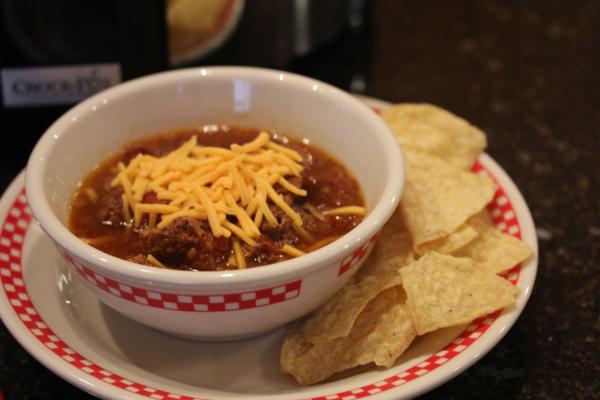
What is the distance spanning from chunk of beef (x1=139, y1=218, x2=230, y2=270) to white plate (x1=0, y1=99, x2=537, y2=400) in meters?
0.17

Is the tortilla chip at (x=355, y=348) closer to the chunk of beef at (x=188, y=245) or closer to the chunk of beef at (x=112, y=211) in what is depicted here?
the chunk of beef at (x=188, y=245)

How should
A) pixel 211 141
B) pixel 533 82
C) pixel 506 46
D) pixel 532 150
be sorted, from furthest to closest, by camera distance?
pixel 506 46 → pixel 533 82 → pixel 532 150 → pixel 211 141

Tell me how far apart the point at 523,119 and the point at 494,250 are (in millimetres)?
891

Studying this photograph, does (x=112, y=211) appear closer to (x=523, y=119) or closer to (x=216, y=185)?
(x=216, y=185)

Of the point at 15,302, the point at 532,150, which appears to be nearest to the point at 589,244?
the point at 532,150

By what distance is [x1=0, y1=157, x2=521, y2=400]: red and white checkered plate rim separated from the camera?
1180 mm

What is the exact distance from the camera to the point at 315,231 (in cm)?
141

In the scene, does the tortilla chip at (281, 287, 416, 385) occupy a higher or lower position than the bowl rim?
lower

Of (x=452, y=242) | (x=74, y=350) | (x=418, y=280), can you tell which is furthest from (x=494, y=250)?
(x=74, y=350)

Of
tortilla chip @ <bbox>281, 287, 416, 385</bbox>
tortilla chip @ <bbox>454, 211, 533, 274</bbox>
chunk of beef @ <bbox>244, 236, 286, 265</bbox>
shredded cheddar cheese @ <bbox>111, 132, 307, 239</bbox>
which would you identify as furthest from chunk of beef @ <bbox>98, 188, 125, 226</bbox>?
tortilla chip @ <bbox>454, 211, 533, 274</bbox>

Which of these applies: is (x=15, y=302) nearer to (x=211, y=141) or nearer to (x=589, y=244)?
(x=211, y=141)

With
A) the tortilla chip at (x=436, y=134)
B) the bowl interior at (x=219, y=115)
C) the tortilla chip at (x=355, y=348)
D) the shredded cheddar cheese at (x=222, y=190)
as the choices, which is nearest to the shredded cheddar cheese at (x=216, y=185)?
the shredded cheddar cheese at (x=222, y=190)

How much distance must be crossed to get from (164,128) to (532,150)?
989mm

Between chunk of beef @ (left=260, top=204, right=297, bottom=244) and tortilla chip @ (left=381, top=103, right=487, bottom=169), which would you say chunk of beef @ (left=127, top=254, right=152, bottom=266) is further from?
tortilla chip @ (left=381, top=103, right=487, bottom=169)
